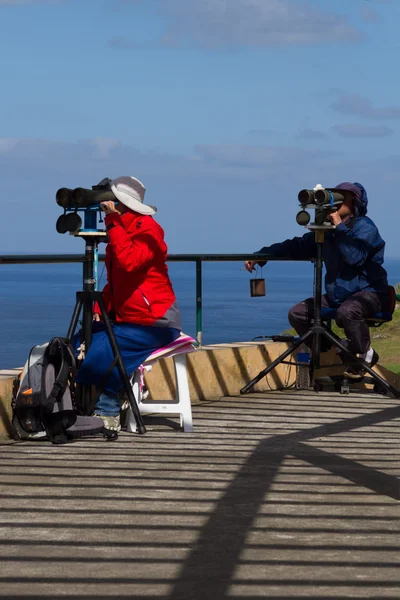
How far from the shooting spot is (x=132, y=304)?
6488 millimetres

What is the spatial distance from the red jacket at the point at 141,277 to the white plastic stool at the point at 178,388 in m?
0.15

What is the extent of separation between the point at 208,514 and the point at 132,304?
7.29ft

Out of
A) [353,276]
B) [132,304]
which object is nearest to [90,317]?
[132,304]

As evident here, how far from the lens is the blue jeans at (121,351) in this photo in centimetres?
643

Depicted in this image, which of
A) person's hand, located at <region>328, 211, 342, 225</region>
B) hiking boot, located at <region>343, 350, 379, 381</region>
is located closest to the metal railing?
person's hand, located at <region>328, 211, 342, 225</region>

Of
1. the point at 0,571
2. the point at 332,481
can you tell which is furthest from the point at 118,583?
the point at 332,481

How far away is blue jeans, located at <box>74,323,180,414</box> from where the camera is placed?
6.43 metres

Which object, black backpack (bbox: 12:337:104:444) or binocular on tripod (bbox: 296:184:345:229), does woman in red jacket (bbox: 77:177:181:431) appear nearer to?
black backpack (bbox: 12:337:104:444)

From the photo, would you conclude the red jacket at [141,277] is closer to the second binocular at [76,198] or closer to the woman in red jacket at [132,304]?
the woman in red jacket at [132,304]

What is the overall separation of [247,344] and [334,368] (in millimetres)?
750

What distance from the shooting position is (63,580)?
3.56 m

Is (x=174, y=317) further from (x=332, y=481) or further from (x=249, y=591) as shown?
(x=249, y=591)

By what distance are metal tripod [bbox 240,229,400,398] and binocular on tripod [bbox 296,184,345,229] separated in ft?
0.30

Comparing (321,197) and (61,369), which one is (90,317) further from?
(321,197)
